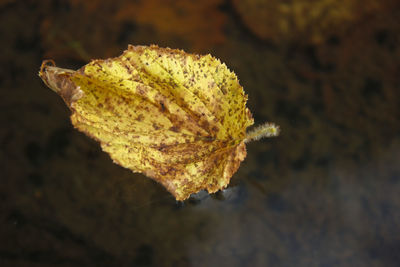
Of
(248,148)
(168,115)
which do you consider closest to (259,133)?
(248,148)

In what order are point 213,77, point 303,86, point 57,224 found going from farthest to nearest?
point 303,86, point 57,224, point 213,77

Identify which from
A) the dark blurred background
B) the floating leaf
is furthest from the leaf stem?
the dark blurred background

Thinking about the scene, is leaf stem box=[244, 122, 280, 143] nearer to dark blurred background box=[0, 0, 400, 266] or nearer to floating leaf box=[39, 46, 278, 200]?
floating leaf box=[39, 46, 278, 200]

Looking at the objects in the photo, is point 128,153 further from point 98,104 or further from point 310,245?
point 310,245

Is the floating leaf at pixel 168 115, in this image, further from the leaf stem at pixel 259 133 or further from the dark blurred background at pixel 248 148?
the dark blurred background at pixel 248 148

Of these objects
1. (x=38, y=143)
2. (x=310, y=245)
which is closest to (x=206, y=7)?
(x=38, y=143)

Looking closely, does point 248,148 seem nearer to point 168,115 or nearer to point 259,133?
point 259,133

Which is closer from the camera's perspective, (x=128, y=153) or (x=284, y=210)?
(x=128, y=153)
